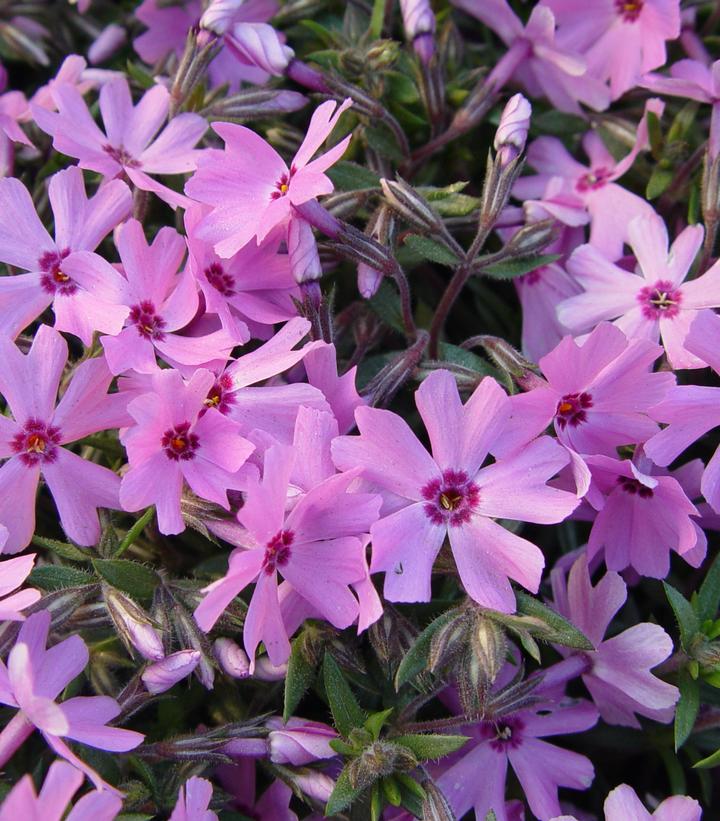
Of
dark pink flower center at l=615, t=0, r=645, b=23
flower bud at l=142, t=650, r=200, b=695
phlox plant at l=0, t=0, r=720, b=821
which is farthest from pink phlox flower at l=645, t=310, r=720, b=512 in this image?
dark pink flower center at l=615, t=0, r=645, b=23

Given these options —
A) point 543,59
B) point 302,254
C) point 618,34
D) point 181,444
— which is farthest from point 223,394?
point 618,34

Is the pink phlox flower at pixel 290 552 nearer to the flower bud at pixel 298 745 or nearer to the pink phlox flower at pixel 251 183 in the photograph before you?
the flower bud at pixel 298 745

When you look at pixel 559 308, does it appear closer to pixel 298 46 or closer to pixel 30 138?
pixel 298 46

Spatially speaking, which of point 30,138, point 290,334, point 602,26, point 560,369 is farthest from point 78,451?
point 602,26

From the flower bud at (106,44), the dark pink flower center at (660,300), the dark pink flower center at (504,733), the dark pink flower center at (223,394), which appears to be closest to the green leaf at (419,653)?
the dark pink flower center at (504,733)

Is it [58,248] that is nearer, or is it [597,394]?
[597,394]

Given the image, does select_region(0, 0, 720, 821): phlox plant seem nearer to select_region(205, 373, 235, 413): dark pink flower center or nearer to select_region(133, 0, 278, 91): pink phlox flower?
select_region(205, 373, 235, 413): dark pink flower center

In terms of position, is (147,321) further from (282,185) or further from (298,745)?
(298,745)
